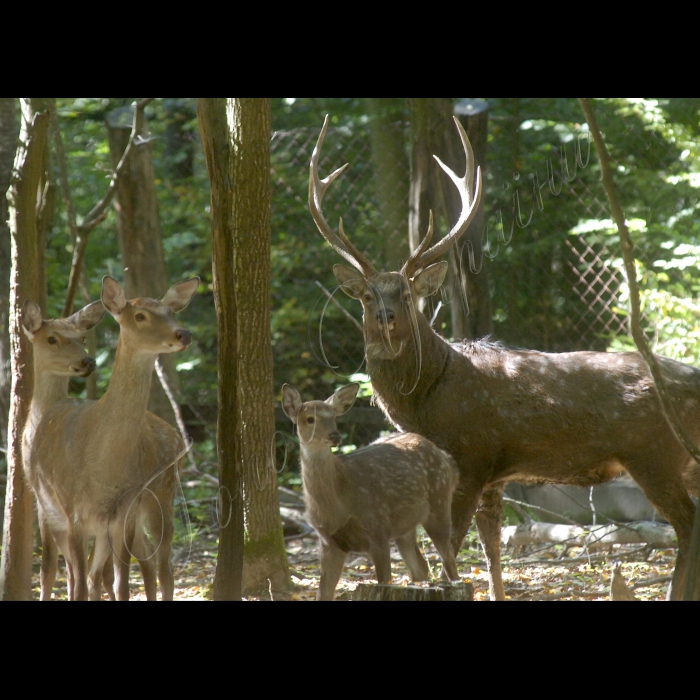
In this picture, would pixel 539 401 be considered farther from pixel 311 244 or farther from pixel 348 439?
pixel 311 244

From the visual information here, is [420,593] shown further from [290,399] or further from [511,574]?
[511,574]

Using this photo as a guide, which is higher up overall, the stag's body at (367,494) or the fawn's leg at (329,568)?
the stag's body at (367,494)

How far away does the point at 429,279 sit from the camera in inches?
231

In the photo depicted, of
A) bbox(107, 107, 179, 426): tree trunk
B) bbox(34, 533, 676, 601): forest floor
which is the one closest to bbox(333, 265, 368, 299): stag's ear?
bbox(34, 533, 676, 601): forest floor

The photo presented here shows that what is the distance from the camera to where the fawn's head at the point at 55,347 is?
5.31m

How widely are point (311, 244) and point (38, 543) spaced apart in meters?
4.61

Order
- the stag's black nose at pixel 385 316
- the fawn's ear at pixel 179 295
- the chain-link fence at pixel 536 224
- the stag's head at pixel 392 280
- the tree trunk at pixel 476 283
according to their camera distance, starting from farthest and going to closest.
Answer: the chain-link fence at pixel 536 224 < the tree trunk at pixel 476 283 < the stag's head at pixel 392 280 < the stag's black nose at pixel 385 316 < the fawn's ear at pixel 179 295

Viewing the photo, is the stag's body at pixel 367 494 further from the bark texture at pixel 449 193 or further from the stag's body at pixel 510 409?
the bark texture at pixel 449 193

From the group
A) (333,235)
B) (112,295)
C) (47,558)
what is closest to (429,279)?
(333,235)

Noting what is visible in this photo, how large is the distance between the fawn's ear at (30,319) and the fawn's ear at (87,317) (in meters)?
0.24

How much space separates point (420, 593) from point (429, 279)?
246 cm

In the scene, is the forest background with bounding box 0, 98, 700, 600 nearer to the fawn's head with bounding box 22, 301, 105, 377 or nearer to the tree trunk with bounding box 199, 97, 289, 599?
the fawn's head with bounding box 22, 301, 105, 377

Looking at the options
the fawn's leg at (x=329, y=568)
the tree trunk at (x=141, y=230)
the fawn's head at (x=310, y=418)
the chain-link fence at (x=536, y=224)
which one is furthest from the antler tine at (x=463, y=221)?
the tree trunk at (x=141, y=230)
